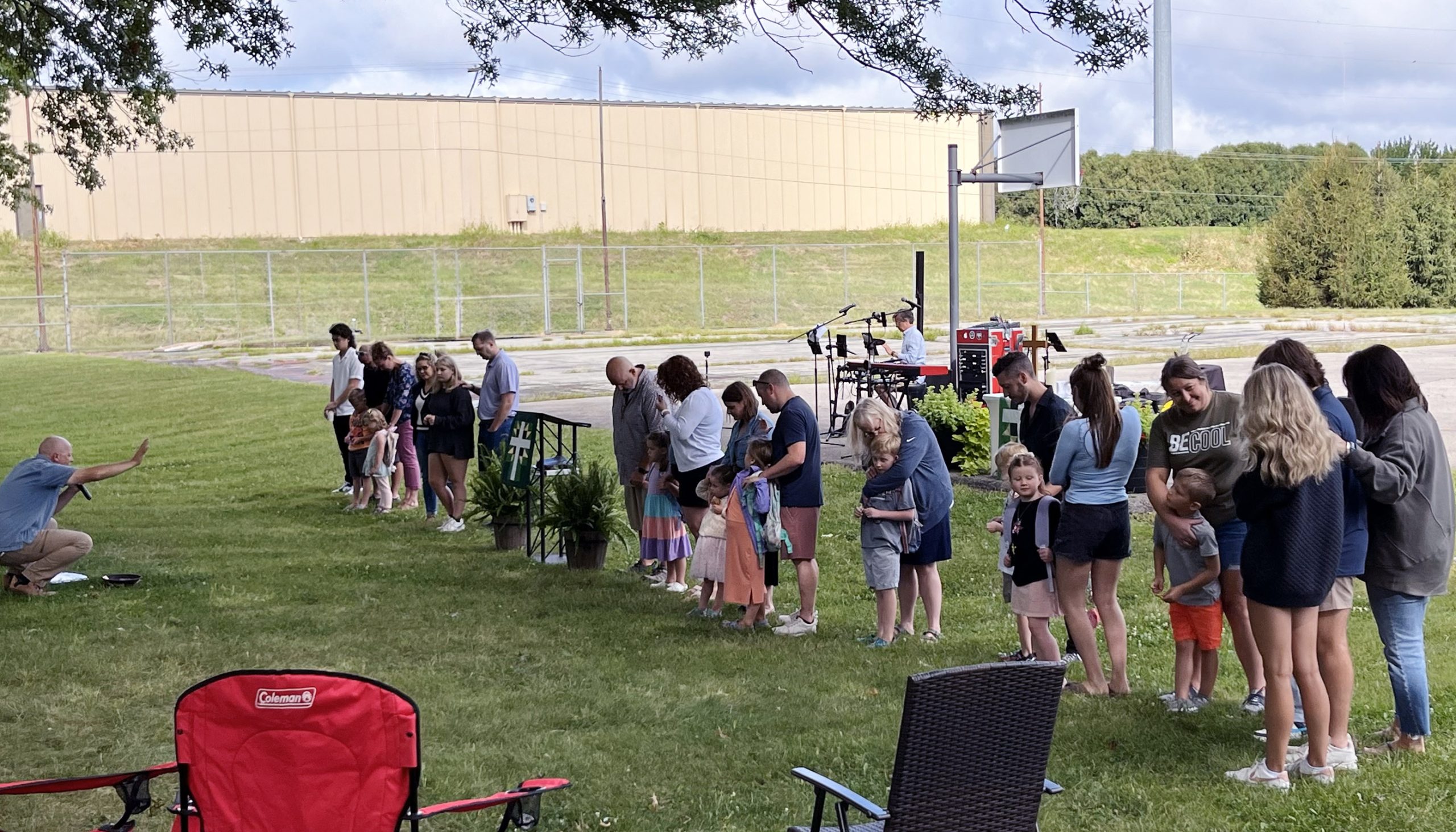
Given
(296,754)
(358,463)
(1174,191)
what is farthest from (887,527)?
(1174,191)

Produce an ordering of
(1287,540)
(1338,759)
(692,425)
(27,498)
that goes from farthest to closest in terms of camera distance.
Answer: (27,498) < (692,425) < (1338,759) < (1287,540)

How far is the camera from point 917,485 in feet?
26.9

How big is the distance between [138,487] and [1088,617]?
13578 millimetres

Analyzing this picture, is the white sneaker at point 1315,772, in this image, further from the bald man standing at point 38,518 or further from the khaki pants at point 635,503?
the bald man standing at point 38,518

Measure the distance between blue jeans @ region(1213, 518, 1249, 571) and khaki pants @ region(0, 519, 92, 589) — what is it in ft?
26.2

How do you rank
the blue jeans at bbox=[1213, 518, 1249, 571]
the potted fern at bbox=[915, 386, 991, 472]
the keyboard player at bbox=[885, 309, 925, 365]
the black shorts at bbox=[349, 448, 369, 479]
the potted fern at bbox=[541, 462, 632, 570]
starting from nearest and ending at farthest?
the blue jeans at bbox=[1213, 518, 1249, 571]
the potted fern at bbox=[541, 462, 632, 570]
the black shorts at bbox=[349, 448, 369, 479]
the potted fern at bbox=[915, 386, 991, 472]
the keyboard player at bbox=[885, 309, 925, 365]

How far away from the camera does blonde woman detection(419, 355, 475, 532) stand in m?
12.7

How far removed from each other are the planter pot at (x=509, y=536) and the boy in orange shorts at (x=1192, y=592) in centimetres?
664

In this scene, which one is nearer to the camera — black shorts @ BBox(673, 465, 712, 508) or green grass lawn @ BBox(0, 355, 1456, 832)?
green grass lawn @ BBox(0, 355, 1456, 832)

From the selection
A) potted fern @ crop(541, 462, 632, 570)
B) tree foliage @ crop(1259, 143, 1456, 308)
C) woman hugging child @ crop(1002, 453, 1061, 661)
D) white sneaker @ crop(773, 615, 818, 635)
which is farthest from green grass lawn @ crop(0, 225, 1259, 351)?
woman hugging child @ crop(1002, 453, 1061, 661)

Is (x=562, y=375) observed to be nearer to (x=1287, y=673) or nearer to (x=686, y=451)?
(x=686, y=451)

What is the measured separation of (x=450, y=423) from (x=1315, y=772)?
8826 mm

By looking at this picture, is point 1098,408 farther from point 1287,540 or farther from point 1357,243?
point 1357,243

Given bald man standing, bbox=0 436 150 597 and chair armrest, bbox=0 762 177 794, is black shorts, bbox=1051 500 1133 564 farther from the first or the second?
bald man standing, bbox=0 436 150 597
